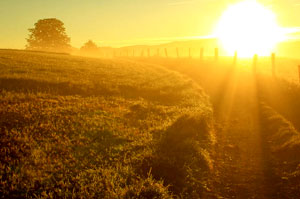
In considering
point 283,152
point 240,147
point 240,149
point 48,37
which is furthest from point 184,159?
point 48,37

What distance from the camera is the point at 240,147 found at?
34.5 feet

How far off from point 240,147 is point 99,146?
572 cm

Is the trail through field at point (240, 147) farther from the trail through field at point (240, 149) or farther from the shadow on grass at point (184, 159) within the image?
the shadow on grass at point (184, 159)

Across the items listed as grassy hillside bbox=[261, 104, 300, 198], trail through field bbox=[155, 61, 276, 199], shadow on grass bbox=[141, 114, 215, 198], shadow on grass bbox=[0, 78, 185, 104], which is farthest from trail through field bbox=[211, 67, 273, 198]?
shadow on grass bbox=[0, 78, 185, 104]

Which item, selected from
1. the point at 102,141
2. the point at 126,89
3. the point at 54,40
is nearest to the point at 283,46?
the point at 54,40

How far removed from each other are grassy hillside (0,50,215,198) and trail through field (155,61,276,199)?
59 centimetres

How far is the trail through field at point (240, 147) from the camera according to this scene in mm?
7520

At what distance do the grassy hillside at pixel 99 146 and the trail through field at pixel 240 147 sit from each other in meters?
0.59

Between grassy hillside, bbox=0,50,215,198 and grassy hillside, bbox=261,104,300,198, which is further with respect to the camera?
grassy hillside, bbox=261,104,300,198

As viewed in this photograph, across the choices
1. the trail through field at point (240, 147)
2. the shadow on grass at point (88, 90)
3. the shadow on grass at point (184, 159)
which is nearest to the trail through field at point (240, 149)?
the trail through field at point (240, 147)

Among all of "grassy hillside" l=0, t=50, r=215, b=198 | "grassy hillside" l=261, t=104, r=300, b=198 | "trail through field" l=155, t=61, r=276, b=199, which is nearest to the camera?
"grassy hillside" l=0, t=50, r=215, b=198

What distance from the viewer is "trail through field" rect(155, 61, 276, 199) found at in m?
7.52

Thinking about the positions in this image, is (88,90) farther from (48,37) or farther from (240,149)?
(48,37)

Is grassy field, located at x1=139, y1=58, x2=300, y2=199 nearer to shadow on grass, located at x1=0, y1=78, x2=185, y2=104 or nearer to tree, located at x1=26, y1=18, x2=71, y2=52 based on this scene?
shadow on grass, located at x1=0, y1=78, x2=185, y2=104
